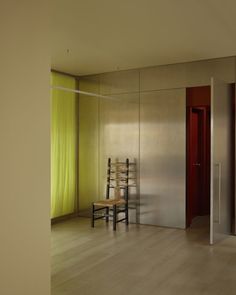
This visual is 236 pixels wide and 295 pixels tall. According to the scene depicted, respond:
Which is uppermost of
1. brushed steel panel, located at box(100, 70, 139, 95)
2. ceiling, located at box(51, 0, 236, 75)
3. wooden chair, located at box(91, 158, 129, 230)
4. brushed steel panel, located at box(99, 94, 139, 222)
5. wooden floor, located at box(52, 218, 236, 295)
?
ceiling, located at box(51, 0, 236, 75)

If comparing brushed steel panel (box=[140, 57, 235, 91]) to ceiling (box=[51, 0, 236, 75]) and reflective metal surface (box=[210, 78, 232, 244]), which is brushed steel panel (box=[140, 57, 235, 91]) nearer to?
ceiling (box=[51, 0, 236, 75])

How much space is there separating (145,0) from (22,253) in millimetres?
2576

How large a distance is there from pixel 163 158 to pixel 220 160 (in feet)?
3.94

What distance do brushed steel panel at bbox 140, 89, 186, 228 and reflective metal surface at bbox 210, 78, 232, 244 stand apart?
0.75 metres

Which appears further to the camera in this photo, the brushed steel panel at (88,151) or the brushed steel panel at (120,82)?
the brushed steel panel at (88,151)

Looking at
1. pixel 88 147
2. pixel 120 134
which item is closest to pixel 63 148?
pixel 88 147

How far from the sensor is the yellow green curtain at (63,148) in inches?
254

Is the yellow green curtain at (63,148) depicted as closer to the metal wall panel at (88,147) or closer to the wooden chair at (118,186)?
the metal wall panel at (88,147)

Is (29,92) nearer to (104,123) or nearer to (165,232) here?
(165,232)

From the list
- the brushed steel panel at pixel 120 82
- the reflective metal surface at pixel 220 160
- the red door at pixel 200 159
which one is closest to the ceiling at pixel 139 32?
the brushed steel panel at pixel 120 82

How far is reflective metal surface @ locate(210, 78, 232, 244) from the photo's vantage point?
197 inches

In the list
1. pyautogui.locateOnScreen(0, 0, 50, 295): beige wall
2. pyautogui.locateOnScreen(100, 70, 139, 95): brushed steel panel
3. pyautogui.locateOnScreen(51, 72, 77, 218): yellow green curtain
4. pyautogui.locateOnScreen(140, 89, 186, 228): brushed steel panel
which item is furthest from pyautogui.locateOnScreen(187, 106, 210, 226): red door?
pyautogui.locateOnScreen(0, 0, 50, 295): beige wall

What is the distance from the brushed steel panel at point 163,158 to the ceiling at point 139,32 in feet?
2.40

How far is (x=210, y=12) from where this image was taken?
3641 mm
